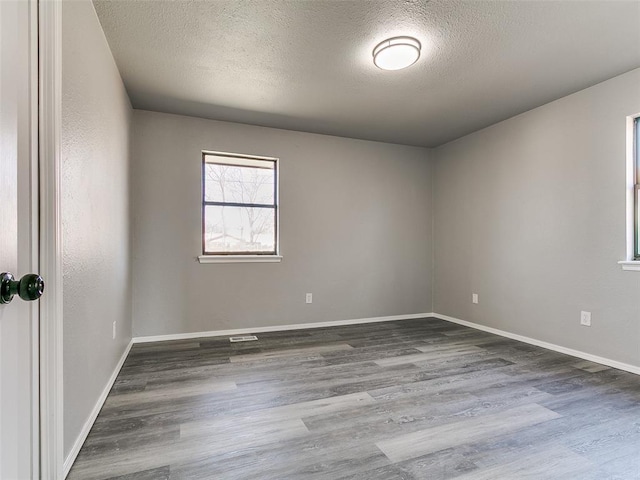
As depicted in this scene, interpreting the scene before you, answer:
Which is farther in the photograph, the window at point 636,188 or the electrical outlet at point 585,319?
the electrical outlet at point 585,319

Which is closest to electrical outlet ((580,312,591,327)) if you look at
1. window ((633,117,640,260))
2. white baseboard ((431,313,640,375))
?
white baseboard ((431,313,640,375))

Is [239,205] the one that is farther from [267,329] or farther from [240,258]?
[267,329]

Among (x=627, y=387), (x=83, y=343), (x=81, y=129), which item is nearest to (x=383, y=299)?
(x=627, y=387)

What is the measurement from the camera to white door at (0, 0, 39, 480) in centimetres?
73

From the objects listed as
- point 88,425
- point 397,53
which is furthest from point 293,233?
point 88,425

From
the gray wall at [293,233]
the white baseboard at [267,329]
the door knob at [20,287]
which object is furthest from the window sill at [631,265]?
the door knob at [20,287]

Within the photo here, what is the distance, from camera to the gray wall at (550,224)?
9.05 feet

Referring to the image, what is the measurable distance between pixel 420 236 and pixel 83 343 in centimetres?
416

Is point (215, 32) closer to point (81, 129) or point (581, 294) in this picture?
point (81, 129)

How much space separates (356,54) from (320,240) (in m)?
2.28

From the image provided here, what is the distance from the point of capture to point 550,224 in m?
3.28

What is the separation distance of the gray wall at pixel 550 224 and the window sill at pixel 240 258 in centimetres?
247

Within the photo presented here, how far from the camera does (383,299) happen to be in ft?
14.9

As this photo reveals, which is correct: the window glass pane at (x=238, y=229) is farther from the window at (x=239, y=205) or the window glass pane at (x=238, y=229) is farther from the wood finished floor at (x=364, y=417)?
the wood finished floor at (x=364, y=417)
